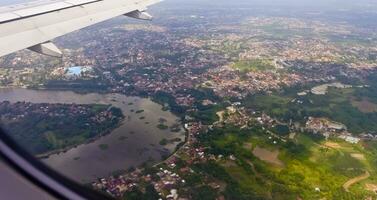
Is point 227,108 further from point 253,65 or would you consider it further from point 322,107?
point 253,65

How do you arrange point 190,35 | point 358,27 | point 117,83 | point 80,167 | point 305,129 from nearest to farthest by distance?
point 80,167 < point 305,129 < point 117,83 < point 190,35 < point 358,27

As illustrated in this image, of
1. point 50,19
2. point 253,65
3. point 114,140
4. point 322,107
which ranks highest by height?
point 50,19

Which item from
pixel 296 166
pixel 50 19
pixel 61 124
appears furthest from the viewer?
pixel 61 124

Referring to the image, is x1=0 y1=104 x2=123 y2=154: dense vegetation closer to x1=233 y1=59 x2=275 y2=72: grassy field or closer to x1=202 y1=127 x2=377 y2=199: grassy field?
x1=202 y1=127 x2=377 y2=199: grassy field

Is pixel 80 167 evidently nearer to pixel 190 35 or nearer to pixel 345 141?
pixel 345 141

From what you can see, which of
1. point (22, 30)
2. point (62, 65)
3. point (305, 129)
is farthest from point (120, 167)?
point (62, 65)

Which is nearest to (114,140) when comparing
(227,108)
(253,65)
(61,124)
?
(61,124)
